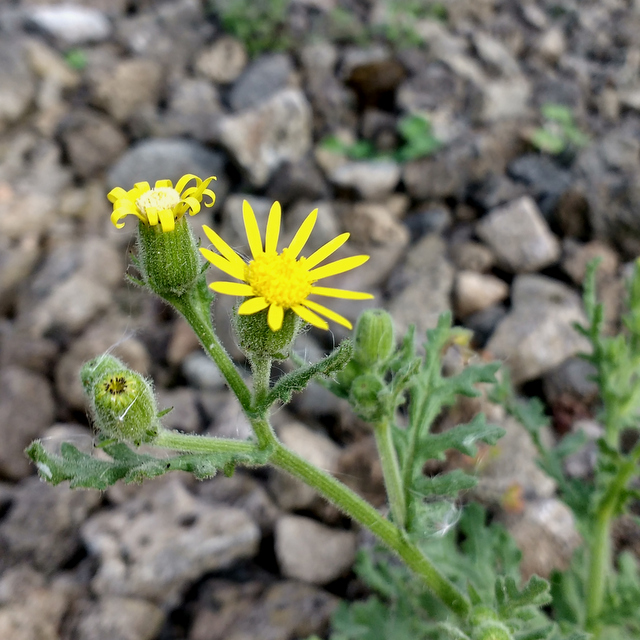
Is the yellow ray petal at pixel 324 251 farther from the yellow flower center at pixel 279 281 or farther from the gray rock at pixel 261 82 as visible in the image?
the gray rock at pixel 261 82

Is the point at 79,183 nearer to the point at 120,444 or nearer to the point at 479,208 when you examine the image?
the point at 479,208

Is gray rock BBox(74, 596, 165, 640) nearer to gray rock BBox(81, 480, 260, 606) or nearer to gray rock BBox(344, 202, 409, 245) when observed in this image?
gray rock BBox(81, 480, 260, 606)

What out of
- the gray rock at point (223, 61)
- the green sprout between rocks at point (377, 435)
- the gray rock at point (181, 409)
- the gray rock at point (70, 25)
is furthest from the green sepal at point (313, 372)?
the gray rock at point (70, 25)

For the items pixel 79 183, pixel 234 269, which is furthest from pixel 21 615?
pixel 79 183

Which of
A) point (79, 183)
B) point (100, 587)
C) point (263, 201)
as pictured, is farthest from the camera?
point (79, 183)

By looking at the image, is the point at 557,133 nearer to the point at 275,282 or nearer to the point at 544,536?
the point at 544,536

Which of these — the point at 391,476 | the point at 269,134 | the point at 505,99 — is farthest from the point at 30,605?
the point at 505,99
